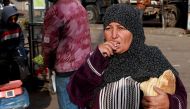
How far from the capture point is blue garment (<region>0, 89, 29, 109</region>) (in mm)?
5520

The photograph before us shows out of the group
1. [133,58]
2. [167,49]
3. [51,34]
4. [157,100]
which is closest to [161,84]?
[157,100]

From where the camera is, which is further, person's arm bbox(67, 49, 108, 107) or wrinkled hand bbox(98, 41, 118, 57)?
person's arm bbox(67, 49, 108, 107)

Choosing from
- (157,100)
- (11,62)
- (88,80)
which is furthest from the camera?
(11,62)

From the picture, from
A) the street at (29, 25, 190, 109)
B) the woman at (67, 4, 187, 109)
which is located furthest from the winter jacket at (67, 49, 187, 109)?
the street at (29, 25, 190, 109)

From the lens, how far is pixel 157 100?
2549 mm

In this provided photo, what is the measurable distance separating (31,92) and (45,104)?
0.85 m

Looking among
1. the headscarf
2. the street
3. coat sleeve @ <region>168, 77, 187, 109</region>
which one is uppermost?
the headscarf

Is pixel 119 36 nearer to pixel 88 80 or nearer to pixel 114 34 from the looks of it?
pixel 114 34

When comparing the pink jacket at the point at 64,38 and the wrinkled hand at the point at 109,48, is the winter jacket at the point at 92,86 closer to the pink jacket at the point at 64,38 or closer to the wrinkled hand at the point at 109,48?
the wrinkled hand at the point at 109,48

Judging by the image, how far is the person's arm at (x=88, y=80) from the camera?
273cm

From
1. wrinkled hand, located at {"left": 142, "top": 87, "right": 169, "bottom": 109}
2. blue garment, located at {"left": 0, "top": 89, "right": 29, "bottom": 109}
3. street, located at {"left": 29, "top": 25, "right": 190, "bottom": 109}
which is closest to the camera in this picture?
wrinkled hand, located at {"left": 142, "top": 87, "right": 169, "bottom": 109}

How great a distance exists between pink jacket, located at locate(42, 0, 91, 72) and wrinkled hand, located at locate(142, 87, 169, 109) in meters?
2.18

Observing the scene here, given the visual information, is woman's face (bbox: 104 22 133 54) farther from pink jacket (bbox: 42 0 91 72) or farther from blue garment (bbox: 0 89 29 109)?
blue garment (bbox: 0 89 29 109)

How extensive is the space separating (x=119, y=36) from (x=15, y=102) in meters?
3.16
